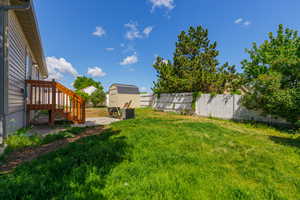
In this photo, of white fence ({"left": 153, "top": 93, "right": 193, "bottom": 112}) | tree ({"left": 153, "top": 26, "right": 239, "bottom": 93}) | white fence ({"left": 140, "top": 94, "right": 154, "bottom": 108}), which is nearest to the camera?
tree ({"left": 153, "top": 26, "right": 239, "bottom": 93})

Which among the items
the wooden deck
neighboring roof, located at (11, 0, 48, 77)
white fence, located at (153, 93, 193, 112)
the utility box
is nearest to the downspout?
neighboring roof, located at (11, 0, 48, 77)

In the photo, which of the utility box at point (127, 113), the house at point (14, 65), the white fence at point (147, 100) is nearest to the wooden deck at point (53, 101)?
the house at point (14, 65)

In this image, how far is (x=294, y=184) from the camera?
6.20 feet

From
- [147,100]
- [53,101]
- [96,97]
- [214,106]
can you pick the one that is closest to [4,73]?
[53,101]

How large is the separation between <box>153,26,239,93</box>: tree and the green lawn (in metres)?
6.87

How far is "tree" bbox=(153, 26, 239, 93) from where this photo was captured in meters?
9.27

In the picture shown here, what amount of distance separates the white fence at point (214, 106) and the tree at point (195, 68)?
102 cm

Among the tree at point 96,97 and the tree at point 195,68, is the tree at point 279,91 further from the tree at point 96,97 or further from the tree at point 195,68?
the tree at point 96,97

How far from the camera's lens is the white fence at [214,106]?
23.5 feet

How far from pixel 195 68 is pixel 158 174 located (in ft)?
31.6

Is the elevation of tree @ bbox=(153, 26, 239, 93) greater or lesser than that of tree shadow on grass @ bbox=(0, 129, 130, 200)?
greater

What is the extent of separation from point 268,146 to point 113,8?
492 inches

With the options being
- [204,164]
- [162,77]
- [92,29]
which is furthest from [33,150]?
[92,29]

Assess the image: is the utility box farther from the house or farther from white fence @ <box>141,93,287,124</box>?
white fence @ <box>141,93,287,124</box>
